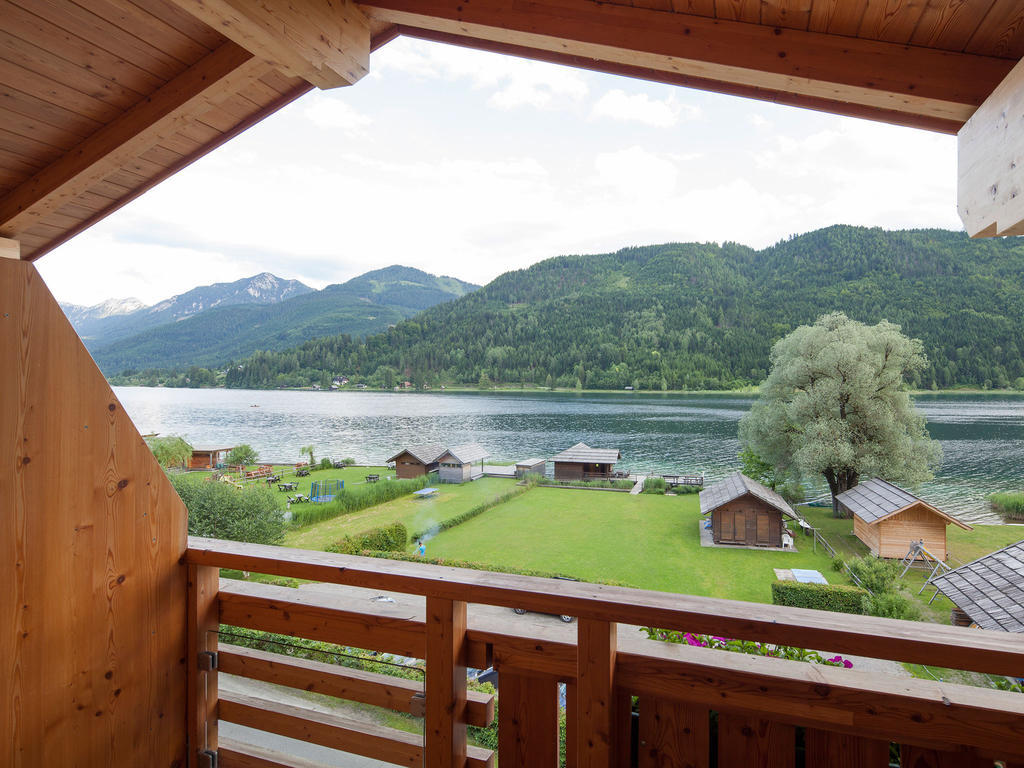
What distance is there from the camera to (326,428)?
21.5 m

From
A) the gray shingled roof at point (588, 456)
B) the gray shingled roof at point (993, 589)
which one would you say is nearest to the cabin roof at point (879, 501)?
the gray shingled roof at point (993, 589)

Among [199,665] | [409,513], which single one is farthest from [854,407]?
[199,665]

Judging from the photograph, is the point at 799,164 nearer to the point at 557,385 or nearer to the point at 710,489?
the point at 557,385

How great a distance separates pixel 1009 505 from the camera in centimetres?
1180

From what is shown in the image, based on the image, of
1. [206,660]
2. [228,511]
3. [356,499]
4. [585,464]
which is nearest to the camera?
[206,660]

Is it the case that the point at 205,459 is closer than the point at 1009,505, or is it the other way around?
the point at 1009,505

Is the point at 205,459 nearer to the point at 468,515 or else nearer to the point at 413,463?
the point at 413,463

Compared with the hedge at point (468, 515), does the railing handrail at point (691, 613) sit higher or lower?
higher

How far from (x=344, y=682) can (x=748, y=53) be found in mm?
1442

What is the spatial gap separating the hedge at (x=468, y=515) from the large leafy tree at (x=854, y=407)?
24.7ft

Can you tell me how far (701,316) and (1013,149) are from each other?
17841 millimetres

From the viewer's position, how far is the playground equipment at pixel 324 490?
14328 mm

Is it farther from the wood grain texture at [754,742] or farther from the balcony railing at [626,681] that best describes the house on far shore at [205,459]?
the wood grain texture at [754,742]

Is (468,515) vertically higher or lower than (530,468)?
lower
